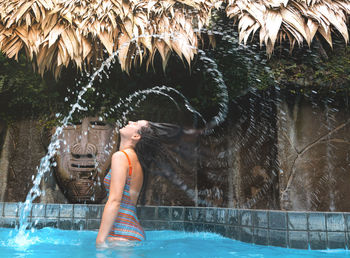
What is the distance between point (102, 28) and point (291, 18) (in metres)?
2.43

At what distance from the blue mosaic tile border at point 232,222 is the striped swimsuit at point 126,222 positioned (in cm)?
130

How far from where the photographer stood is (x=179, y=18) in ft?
14.2

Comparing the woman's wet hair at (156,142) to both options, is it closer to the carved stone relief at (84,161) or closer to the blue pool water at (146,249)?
the carved stone relief at (84,161)

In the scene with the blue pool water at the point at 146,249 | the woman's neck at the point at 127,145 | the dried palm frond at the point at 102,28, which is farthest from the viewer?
the dried palm frond at the point at 102,28

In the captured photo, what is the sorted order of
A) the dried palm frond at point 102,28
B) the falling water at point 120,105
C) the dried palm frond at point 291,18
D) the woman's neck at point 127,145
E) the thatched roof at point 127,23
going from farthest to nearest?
the falling water at point 120,105, the dried palm frond at point 102,28, the thatched roof at point 127,23, the dried palm frond at point 291,18, the woman's neck at point 127,145

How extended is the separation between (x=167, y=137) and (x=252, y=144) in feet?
3.97

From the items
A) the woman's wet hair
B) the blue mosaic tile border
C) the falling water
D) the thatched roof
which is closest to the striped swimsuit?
the woman's wet hair

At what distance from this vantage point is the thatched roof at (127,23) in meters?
4.08

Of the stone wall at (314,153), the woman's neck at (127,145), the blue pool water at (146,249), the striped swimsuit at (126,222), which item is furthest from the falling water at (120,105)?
the striped swimsuit at (126,222)

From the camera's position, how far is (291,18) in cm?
402

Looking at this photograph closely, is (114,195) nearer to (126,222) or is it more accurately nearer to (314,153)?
(126,222)

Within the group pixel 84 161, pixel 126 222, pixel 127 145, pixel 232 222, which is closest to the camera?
pixel 126 222

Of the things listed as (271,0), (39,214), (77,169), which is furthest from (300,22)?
(39,214)

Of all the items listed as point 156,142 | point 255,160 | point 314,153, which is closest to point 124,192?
point 156,142
